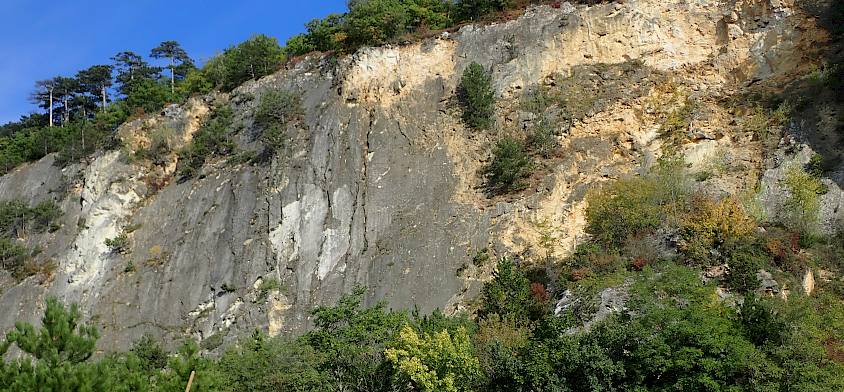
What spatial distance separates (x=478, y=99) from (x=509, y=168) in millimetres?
4623

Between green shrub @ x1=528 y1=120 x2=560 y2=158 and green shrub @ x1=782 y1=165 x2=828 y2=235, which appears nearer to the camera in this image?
green shrub @ x1=782 y1=165 x2=828 y2=235

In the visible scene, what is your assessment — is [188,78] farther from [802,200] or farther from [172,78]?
[802,200]

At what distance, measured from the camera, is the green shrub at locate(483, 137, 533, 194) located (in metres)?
31.5

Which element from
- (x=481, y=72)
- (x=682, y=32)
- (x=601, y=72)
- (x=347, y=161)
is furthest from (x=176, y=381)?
(x=682, y=32)

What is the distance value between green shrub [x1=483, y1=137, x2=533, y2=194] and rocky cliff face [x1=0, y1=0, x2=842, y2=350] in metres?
0.64

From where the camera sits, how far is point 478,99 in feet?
114

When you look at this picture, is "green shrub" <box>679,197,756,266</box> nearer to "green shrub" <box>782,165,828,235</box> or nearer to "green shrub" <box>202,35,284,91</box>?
"green shrub" <box>782,165,828,235</box>

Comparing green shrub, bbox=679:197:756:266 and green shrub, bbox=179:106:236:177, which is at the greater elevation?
green shrub, bbox=179:106:236:177

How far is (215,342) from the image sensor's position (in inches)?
1203

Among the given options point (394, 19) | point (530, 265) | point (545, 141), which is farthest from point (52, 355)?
point (394, 19)

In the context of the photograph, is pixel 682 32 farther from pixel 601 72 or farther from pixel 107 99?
pixel 107 99

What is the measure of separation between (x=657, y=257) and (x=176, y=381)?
53.7 ft

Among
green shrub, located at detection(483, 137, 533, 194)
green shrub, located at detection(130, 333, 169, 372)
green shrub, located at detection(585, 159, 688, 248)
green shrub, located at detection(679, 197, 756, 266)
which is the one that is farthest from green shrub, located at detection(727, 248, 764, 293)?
green shrub, located at detection(130, 333, 169, 372)

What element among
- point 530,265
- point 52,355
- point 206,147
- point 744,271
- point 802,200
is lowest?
point 744,271
